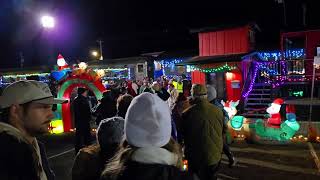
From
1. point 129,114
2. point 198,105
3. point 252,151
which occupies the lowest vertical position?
point 252,151

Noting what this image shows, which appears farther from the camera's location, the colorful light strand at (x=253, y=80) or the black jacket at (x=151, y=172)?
the colorful light strand at (x=253, y=80)

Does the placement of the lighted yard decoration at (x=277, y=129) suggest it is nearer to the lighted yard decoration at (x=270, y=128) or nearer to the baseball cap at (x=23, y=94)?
the lighted yard decoration at (x=270, y=128)

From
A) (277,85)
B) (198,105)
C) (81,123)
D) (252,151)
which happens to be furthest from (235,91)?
(198,105)

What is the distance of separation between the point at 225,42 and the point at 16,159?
20170 mm

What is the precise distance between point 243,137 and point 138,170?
10.3m

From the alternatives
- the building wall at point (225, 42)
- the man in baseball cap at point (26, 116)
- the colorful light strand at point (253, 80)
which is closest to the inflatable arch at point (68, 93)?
the colorful light strand at point (253, 80)

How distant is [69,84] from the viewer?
1419 centimetres

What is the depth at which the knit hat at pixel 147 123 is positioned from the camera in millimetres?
1910

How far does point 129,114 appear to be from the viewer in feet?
6.52

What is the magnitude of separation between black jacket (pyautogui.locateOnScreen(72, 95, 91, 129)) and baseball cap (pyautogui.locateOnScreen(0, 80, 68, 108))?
24.2ft

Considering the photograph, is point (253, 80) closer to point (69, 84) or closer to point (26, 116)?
point (69, 84)

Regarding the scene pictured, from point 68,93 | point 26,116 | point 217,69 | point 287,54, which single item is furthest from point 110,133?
point 287,54

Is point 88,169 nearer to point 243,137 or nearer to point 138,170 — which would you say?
point 138,170

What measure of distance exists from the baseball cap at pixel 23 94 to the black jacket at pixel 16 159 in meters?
0.34
